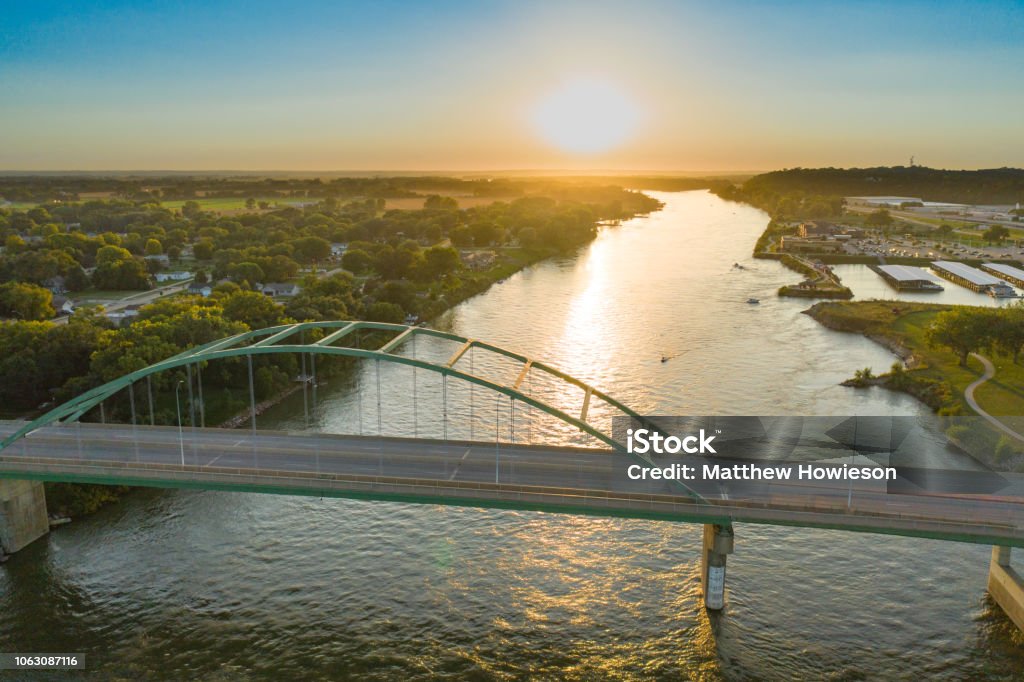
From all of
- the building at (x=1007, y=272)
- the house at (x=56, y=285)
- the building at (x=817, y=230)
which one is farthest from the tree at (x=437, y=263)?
the building at (x=817, y=230)

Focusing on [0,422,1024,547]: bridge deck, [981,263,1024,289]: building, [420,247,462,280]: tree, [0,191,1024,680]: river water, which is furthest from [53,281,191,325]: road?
[981,263,1024,289]: building

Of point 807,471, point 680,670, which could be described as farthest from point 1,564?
point 807,471

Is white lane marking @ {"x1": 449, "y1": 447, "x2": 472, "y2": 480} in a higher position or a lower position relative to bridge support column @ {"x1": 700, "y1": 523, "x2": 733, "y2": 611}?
higher

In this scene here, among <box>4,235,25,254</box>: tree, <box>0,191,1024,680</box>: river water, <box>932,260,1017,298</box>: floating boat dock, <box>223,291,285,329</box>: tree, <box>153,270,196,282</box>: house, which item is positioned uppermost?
<box>4,235,25,254</box>: tree

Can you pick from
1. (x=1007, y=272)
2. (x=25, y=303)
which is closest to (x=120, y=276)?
(x=25, y=303)

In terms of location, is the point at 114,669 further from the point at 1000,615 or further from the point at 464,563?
the point at 1000,615

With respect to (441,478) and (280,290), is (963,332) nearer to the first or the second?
(441,478)

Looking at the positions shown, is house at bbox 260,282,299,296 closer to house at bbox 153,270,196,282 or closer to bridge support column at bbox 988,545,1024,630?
house at bbox 153,270,196,282

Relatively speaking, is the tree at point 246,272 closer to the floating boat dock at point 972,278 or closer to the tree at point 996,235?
the floating boat dock at point 972,278
